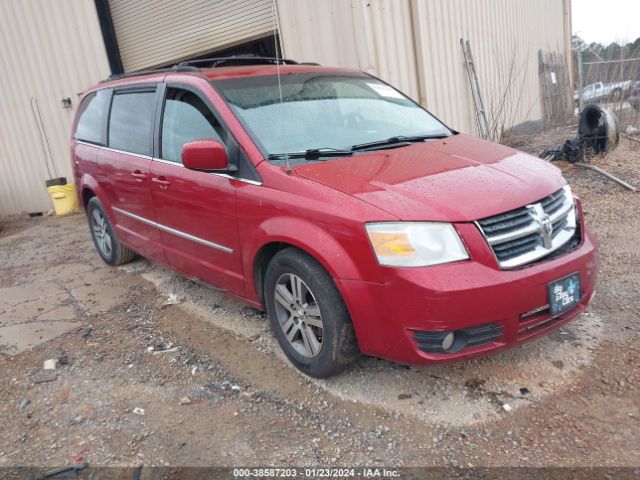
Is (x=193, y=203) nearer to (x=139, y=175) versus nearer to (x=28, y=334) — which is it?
(x=139, y=175)

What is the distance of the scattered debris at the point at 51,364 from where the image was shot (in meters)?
3.41

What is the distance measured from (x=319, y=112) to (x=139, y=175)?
1.58 m

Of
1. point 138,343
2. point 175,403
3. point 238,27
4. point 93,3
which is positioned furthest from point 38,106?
point 175,403

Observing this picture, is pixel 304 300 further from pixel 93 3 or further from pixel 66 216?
pixel 93 3

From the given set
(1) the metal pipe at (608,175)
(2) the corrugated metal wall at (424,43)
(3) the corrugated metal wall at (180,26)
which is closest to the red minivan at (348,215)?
(2) the corrugated metal wall at (424,43)

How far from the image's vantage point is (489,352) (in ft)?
8.12

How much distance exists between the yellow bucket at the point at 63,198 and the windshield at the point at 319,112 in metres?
7.10

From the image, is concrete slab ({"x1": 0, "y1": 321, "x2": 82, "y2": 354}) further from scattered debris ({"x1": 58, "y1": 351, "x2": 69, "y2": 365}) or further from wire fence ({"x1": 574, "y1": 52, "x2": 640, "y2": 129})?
wire fence ({"x1": 574, "y1": 52, "x2": 640, "y2": 129})

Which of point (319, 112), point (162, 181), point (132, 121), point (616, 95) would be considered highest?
point (132, 121)

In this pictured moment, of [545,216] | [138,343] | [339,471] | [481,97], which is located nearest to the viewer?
[339,471]

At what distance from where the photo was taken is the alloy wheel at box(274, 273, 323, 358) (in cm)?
282

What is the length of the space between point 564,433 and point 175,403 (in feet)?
6.70

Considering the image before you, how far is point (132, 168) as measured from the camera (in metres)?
4.14

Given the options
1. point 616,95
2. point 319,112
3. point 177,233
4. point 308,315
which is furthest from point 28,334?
point 616,95
